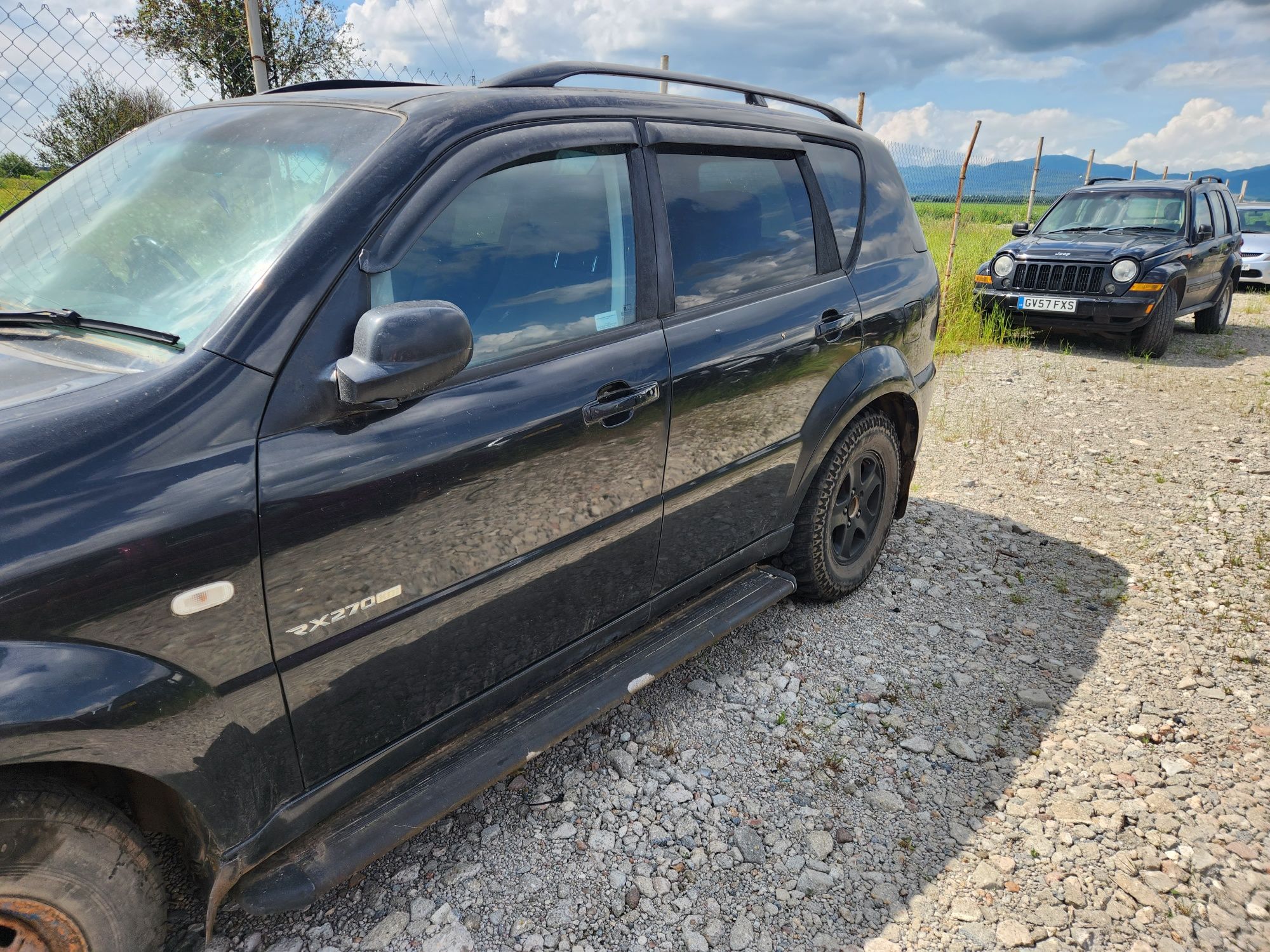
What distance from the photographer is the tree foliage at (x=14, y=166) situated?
3.85m

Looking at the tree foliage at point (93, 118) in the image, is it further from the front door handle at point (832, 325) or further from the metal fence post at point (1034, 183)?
the metal fence post at point (1034, 183)

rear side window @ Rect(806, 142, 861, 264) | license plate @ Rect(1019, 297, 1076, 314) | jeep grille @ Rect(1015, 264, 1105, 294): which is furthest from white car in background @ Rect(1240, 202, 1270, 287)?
rear side window @ Rect(806, 142, 861, 264)

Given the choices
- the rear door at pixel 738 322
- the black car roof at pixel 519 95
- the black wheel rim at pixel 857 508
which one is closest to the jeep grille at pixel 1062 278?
the black wheel rim at pixel 857 508

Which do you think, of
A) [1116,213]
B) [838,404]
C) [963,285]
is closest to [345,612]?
[838,404]

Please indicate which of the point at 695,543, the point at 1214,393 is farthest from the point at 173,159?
the point at 1214,393

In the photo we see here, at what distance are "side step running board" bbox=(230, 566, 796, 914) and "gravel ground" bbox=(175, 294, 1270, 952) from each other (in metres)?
0.37

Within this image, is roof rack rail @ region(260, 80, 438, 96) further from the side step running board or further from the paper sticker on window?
the side step running board

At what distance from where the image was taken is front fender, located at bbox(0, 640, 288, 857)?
1.30 meters

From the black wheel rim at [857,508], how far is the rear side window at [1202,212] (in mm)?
7985

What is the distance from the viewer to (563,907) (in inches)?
83.0

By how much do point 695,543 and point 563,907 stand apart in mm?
1171

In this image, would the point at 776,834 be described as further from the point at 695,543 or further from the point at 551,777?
the point at 695,543

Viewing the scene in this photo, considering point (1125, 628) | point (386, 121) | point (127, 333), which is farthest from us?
point (1125, 628)

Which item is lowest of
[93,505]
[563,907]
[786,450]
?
[563,907]
